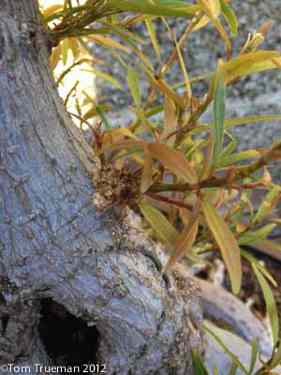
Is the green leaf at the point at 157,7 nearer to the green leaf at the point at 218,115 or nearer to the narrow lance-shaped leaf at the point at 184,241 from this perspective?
the green leaf at the point at 218,115

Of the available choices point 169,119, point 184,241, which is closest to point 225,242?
point 184,241

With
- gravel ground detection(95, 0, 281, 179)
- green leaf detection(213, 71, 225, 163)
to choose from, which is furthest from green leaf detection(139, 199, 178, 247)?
gravel ground detection(95, 0, 281, 179)

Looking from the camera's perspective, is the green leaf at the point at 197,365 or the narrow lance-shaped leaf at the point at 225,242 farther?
the green leaf at the point at 197,365

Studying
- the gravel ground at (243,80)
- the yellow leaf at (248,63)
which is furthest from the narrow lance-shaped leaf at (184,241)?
the gravel ground at (243,80)

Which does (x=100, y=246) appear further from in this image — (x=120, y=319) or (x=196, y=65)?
(x=196, y=65)

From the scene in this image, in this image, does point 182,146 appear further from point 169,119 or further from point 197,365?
point 197,365
